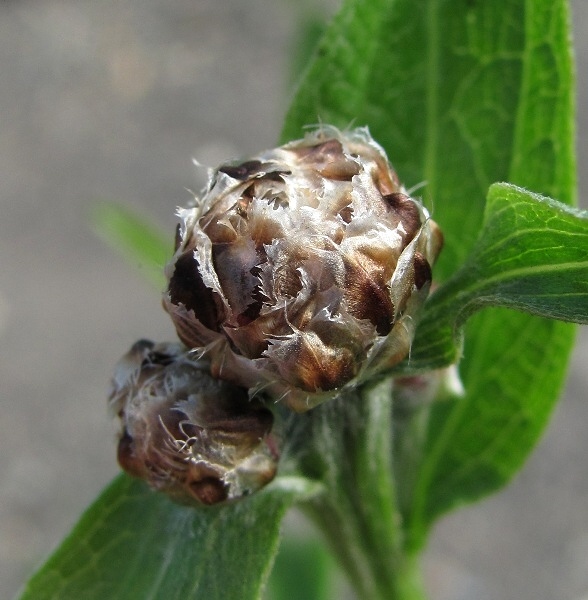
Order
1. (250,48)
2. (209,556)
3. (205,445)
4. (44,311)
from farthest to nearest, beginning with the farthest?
(250,48) < (44,311) < (209,556) < (205,445)

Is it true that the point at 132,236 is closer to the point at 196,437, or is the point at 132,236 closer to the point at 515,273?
the point at 196,437

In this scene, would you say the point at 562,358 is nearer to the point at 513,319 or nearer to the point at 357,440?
the point at 513,319

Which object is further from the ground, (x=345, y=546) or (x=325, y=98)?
(x=325, y=98)

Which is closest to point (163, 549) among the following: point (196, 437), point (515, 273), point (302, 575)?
point (196, 437)

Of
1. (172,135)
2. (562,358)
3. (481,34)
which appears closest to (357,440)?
(562,358)

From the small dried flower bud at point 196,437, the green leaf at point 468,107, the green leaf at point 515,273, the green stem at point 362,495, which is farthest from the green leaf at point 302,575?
the green leaf at point 515,273

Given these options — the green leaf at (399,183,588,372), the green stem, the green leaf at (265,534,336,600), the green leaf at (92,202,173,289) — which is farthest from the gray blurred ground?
the green leaf at (399,183,588,372)

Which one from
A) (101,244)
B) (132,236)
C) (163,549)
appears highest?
(132,236)
